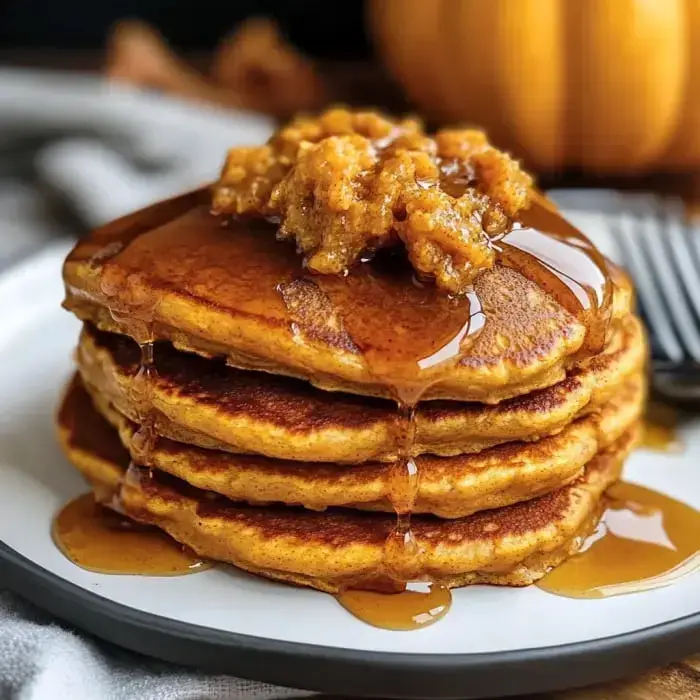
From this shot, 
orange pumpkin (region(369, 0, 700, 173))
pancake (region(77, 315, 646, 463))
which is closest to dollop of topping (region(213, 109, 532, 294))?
pancake (region(77, 315, 646, 463))

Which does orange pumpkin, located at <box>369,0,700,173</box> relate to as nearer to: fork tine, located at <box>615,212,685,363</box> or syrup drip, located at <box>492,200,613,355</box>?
fork tine, located at <box>615,212,685,363</box>

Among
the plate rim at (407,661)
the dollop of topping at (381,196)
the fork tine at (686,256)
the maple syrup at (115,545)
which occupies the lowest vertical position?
the maple syrup at (115,545)

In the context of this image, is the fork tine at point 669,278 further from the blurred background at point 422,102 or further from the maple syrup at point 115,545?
the maple syrup at point 115,545

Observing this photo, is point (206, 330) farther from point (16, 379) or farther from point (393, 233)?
point (16, 379)

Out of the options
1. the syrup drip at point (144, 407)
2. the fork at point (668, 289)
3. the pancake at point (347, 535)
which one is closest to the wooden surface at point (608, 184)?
the pancake at point (347, 535)

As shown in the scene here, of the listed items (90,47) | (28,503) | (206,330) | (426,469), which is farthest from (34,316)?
(90,47)

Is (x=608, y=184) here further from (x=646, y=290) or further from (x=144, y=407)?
(x=144, y=407)
